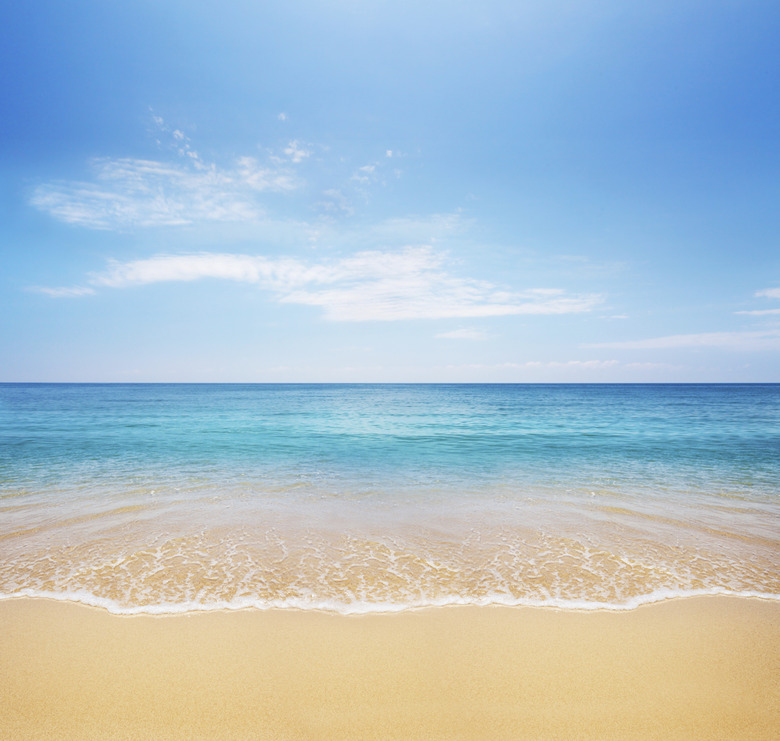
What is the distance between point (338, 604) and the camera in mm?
4965

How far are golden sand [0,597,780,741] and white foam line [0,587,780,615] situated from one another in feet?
0.46

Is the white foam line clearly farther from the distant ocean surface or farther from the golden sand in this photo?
the golden sand

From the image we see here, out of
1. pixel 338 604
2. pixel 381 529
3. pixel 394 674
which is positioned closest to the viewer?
pixel 394 674

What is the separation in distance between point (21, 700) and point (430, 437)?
19527 mm

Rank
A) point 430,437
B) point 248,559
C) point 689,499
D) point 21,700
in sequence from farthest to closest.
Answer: point 430,437
point 689,499
point 248,559
point 21,700

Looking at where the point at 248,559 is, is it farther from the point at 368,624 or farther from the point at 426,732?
the point at 426,732

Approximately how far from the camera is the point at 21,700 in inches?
133

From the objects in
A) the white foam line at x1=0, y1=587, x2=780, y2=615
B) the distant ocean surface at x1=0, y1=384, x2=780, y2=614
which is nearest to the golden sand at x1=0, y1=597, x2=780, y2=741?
the white foam line at x1=0, y1=587, x2=780, y2=615

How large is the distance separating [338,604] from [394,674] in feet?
4.59

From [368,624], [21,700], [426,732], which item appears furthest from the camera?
[368,624]

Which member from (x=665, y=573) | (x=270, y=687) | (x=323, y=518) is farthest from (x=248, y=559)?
(x=665, y=573)

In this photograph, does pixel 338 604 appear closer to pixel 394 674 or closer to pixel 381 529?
pixel 394 674

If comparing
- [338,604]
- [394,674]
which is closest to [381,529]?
[338,604]

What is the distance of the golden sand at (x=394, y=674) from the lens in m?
3.18
